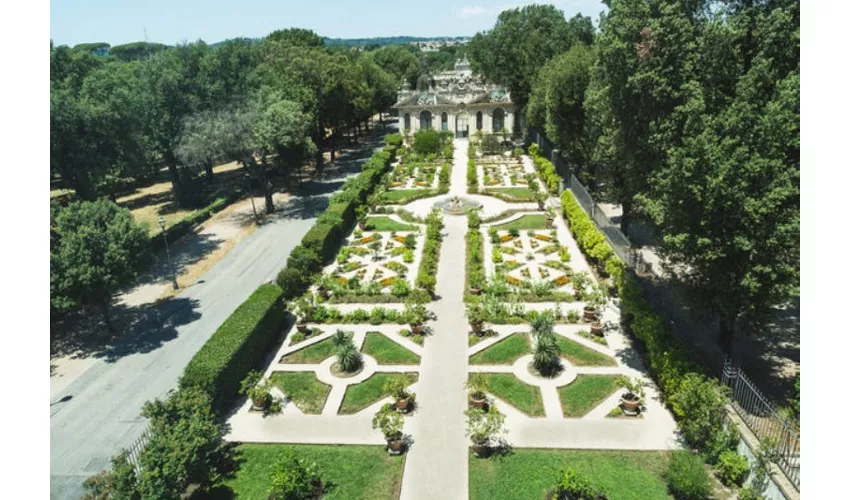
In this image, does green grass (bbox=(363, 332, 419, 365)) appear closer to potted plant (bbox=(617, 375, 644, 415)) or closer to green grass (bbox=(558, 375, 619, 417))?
green grass (bbox=(558, 375, 619, 417))

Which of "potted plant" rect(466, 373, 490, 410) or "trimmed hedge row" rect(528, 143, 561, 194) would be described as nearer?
"potted plant" rect(466, 373, 490, 410)

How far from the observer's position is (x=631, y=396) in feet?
66.2

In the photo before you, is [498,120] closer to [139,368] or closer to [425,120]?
[425,120]

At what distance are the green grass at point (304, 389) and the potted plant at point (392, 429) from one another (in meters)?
3.78

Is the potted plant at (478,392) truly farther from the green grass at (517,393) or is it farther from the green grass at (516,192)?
the green grass at (516,192)

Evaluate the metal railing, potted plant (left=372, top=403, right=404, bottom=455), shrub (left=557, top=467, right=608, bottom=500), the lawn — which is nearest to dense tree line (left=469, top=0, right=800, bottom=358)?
the metal railing

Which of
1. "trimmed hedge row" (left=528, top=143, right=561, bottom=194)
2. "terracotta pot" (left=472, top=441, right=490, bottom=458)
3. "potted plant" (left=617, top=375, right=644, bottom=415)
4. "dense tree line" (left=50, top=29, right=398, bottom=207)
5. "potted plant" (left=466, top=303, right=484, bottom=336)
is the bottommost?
"terracotta pot" (left=472, top=441, right=490, bottom=458)

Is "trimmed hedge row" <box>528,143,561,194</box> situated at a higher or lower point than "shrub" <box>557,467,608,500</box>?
higher

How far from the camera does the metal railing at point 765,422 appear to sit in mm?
14859

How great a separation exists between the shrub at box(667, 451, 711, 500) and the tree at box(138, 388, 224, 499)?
14916mm

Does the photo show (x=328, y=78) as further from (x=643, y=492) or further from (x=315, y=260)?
(x=643, y=492)

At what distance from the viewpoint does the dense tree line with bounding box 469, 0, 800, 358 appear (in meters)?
16.3

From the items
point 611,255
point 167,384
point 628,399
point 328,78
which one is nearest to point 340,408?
point 167,384

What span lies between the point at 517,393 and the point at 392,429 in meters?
6.09
